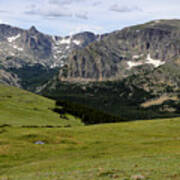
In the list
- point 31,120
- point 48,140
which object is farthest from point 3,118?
point 48,140

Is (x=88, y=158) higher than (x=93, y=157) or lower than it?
higher

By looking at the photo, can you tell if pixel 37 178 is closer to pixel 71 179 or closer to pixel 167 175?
pixel 71 179

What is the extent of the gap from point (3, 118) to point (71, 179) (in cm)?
15968

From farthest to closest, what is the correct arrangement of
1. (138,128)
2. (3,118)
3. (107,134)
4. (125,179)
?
(3,118) < (138,128) < (107,134) < (125,179)

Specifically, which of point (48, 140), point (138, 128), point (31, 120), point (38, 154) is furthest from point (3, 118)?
point (38, 154)

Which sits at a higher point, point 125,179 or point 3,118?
point 125,179

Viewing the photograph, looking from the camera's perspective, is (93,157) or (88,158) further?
(93,157)

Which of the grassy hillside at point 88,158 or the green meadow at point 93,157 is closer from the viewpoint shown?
the green meadow at point 93,157

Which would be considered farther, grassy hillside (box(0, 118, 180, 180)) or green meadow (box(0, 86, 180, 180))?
grassy hillside (box(0, 118, 180, 180))

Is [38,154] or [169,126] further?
[169,126]

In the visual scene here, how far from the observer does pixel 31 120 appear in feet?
634

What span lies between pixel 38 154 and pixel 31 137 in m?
23.1

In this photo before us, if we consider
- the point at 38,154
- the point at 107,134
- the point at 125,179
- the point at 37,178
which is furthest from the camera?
the point at 107,134

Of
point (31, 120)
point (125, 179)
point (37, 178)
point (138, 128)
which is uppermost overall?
point (125, 179)
